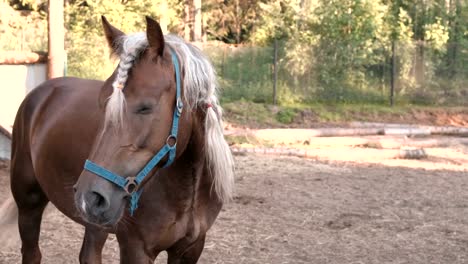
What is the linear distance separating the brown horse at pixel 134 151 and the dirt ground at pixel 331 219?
1.33 meters

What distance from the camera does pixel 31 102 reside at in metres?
4.17

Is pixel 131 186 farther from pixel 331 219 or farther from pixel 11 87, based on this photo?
pixel 11 87

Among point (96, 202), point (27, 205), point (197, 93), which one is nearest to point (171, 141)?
point (197, 93)

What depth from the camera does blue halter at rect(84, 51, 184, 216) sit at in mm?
2363

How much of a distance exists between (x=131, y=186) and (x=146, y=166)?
0.10 m

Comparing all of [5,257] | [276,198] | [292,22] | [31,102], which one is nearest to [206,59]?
[31,102]

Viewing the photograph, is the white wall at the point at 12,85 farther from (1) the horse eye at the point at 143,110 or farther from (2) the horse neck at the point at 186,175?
(1) the horse eye at the point at 143,110

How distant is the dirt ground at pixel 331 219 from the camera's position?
5.16 meters

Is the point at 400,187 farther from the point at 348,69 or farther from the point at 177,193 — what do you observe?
the point at 348,69

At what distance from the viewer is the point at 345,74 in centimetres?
1908

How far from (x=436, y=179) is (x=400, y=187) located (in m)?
0.85

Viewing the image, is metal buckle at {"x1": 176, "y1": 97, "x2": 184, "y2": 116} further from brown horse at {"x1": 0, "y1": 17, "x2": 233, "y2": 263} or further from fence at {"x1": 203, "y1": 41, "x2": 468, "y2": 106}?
fence at {"x1": 203, "y1": 41, "x2": 468, "y2": 106}

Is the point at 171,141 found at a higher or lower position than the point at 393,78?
lower

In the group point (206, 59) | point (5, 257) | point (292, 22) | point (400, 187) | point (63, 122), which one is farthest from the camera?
point (292, 22)
